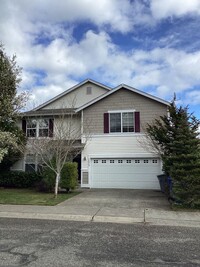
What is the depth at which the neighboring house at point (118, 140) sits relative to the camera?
1983 centimetres

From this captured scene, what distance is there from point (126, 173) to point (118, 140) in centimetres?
239

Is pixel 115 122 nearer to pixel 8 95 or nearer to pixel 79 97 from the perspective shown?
pixel 79 97

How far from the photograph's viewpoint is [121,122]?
20.4 m

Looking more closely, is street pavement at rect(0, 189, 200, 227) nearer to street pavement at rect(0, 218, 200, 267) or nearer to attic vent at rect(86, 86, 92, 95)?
street pavement at rect(0, 218, 200, 267)

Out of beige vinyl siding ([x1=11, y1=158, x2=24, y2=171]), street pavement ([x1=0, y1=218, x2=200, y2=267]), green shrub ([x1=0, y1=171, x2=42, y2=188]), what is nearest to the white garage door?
green shrub ([x1=0, y1=171, x2=42, y2=188])

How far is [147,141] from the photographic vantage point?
19.1 metres

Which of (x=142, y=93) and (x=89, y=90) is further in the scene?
(x=89, y=90)

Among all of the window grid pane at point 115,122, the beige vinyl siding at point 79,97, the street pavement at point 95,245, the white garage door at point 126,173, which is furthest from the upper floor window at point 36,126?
the street pavement at point 95,245

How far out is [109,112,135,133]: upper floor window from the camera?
20281 mm

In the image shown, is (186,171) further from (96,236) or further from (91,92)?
(91,92)

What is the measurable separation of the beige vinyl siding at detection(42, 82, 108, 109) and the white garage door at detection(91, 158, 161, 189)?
6595 millimetres

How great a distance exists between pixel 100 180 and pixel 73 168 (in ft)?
12.8

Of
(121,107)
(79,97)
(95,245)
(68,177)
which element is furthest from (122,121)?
(95,245)

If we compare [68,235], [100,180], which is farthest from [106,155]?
[68,235]
